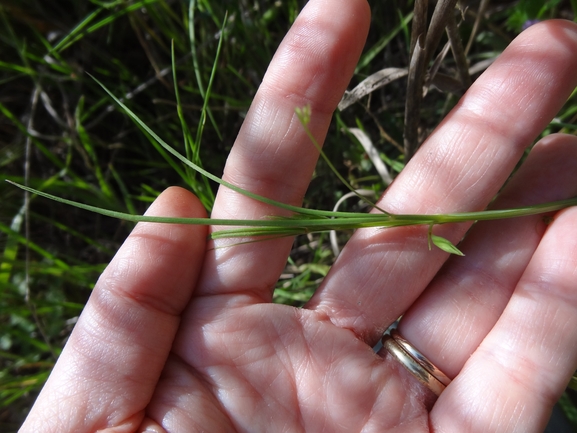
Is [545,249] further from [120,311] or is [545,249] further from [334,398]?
[120,311]

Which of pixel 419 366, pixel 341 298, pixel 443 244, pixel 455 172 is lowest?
pixel 419 366

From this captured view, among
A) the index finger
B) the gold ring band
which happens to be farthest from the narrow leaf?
the gold ring band

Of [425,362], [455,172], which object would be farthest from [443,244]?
[425,362]

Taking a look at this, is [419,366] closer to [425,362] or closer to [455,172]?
[425,362]

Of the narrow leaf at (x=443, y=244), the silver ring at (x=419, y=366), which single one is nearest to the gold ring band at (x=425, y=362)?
the silver ring at (x=419, y=366)

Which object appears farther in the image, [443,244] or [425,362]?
[425,362]

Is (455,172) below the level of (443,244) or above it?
above
